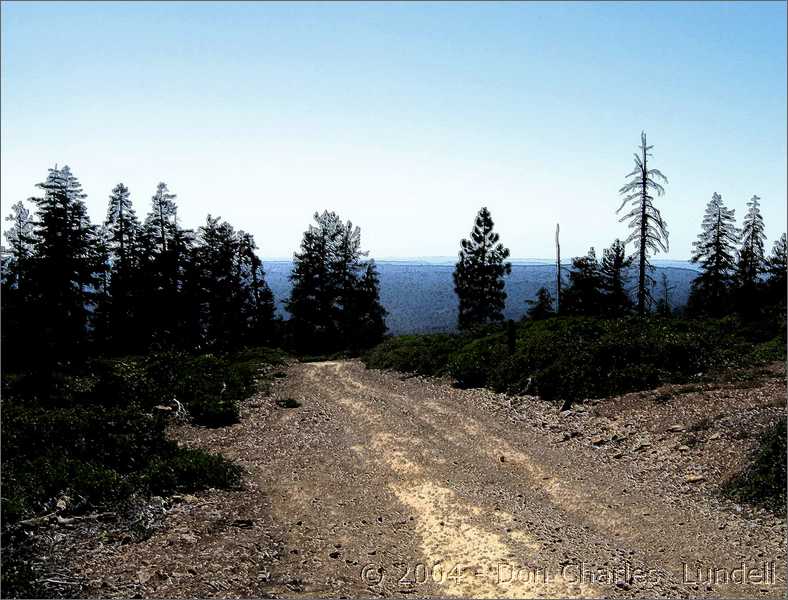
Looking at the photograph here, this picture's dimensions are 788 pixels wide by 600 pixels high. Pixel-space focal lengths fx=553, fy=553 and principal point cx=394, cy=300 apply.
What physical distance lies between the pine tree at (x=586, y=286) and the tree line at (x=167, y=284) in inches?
644

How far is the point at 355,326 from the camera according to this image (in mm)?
47594

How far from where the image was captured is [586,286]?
132 ft

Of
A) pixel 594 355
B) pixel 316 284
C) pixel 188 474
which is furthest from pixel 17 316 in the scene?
pixel 316 284

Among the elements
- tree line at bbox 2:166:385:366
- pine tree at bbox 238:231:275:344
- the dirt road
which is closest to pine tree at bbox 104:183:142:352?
tree line at bbox 2:166:385:366

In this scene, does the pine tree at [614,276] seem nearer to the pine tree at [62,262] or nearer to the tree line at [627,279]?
the tree line at [627,279]

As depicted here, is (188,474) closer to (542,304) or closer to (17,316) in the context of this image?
(17,316)

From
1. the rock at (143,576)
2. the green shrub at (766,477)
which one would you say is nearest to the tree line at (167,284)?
the rock at (143,576)

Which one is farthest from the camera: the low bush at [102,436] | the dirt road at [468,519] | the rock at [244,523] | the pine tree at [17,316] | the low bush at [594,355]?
the pine tree at [17,316]

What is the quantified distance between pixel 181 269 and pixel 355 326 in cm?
1478

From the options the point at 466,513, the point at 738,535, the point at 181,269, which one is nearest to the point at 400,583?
the point at 466,513

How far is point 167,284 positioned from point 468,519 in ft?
121

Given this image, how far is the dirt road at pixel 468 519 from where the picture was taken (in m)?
7.14

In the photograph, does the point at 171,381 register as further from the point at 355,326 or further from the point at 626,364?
the point at 355,326

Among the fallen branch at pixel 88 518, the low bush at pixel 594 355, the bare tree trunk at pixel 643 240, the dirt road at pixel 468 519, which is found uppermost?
the bare tree trunk at pixel 643 240
